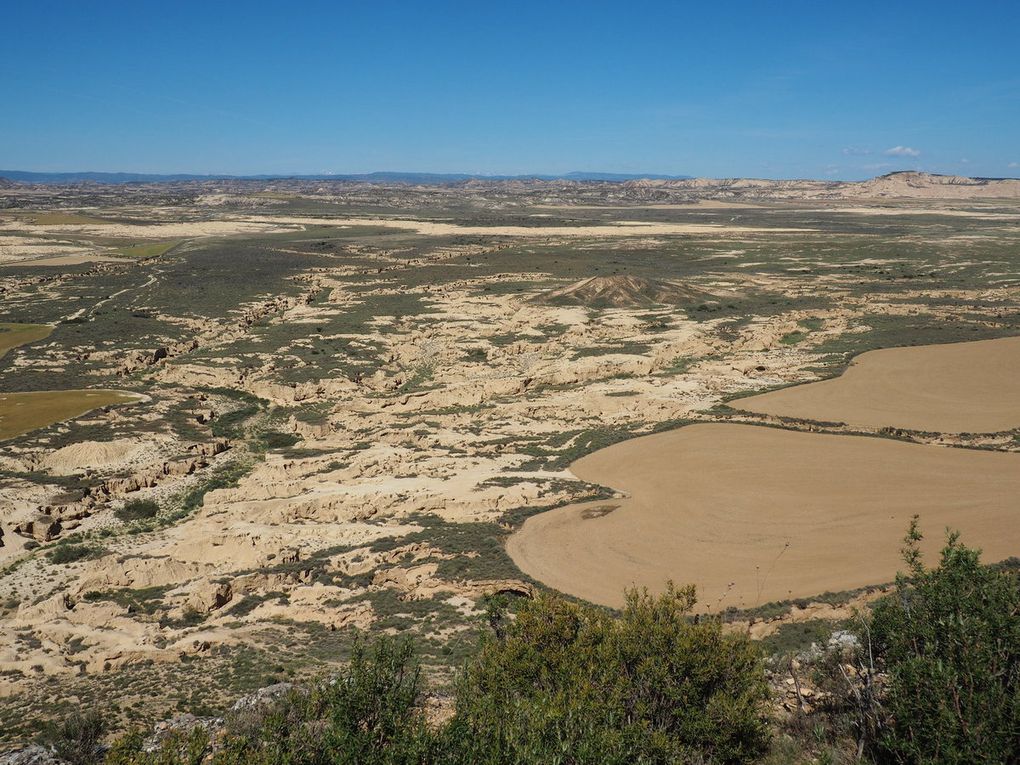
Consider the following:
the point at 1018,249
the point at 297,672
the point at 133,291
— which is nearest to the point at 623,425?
the point at 297,672

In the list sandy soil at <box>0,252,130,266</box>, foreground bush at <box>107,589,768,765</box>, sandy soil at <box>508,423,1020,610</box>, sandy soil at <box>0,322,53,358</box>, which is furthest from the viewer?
sandy soil at <box>0,252,130,266</box>

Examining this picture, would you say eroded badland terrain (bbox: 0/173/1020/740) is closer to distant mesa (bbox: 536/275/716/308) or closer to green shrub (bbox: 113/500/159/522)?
green shrub (bbox: 113/500/159/522)

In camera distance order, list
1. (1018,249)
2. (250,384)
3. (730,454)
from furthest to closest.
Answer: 1. (1018,249)
2. (250,384)
3. (730,454)

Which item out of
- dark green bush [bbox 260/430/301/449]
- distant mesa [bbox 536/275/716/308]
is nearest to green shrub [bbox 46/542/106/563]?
dark green bush [bbox 260/430/301/449]

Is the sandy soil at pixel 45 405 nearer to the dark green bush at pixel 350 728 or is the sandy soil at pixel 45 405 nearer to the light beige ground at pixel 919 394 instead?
the dark green bush at pixel 350 728

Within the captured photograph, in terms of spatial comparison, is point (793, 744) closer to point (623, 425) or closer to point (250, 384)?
point (623, 425)

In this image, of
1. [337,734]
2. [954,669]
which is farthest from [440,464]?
[954,669]
